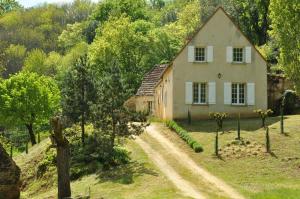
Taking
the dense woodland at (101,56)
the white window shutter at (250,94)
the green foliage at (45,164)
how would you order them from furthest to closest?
the white window shutter at (250,94), the green foliage at (45,164), the dense woodland at (101,56)

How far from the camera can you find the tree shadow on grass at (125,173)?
91.4 feet

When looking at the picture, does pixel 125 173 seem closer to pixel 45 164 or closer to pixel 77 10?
pixel 45 164

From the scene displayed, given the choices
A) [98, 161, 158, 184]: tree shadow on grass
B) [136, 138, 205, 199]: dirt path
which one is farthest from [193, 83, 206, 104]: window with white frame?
[98, 161, 158, 184]: tree shadow on grass

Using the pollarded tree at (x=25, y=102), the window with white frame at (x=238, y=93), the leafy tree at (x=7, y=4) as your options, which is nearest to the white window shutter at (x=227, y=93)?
the window with white frame at (x=238, y=93)

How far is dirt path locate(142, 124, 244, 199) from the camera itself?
25837mm

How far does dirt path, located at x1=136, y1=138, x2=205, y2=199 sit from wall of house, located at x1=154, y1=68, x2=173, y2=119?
8.31 m

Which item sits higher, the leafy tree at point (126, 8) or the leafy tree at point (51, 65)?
the leafy tree at point (126, 8)

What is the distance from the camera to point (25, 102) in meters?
54.9

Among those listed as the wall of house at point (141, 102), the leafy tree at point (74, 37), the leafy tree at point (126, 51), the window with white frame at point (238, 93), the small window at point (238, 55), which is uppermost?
the leafy tree at point (74, 37)

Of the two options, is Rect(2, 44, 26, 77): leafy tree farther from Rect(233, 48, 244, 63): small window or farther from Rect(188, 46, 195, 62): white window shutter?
Rect(233, 48, 244, 63): small window

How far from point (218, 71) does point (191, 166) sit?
589 inches

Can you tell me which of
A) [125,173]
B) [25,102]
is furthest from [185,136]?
[25,102]

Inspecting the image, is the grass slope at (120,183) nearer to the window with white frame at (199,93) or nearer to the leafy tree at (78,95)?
the leafy tree at (78,95)

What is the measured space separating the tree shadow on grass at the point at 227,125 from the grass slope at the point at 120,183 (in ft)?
20.4
